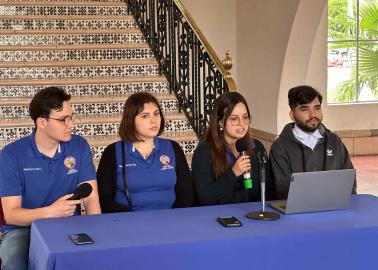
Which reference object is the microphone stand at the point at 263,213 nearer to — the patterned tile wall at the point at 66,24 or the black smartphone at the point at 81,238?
the black smartphone at the point at 81,238

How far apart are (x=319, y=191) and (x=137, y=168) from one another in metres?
1.11

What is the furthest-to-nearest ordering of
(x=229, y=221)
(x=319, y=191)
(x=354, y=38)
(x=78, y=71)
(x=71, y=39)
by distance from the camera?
(x=354, y=38), (x=71, y=39), (x=78, y=71), (x=319, y=191), (x=229, y=221)

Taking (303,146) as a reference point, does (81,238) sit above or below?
below

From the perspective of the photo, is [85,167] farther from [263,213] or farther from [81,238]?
[263,213]

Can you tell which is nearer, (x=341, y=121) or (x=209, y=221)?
(x=209, y=221)

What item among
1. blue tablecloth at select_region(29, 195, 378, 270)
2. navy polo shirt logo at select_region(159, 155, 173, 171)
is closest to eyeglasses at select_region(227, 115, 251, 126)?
navy polo shirt logo at select_region(159, 155, 173, 171)

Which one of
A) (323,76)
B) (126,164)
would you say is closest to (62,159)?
(126,164)

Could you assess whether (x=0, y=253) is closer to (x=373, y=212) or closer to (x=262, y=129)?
(x=373, y=212)

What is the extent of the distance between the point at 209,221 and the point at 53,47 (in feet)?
15.9

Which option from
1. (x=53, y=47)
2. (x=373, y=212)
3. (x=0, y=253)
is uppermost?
(x=53, y=47)

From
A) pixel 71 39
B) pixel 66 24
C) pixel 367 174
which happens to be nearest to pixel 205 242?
pixel 71 39

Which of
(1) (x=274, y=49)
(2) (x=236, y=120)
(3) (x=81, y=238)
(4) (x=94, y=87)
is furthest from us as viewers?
(1) (x=274, y=49)

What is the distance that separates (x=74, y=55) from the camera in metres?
7.65

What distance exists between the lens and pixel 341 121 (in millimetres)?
10898
